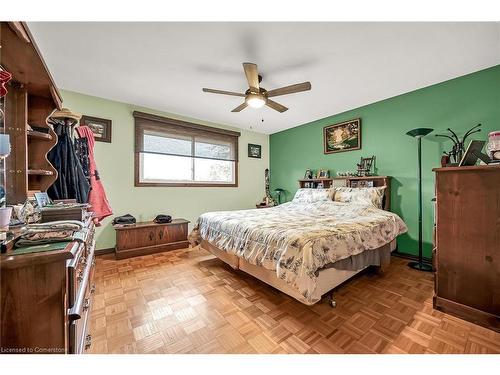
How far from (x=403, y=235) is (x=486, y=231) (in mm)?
1641

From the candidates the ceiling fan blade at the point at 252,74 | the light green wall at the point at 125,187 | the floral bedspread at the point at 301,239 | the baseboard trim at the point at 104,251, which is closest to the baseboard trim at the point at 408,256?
the floral bedspread at the point at 301,239

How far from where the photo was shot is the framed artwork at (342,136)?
355 cm

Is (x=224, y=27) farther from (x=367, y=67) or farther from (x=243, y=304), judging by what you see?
(x=243, y=304)

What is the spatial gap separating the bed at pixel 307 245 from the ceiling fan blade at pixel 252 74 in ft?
4.76

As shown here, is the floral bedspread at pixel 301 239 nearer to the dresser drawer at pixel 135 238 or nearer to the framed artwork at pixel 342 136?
the dresser drawer at pixel 135 238

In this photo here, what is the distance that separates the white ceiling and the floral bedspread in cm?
170

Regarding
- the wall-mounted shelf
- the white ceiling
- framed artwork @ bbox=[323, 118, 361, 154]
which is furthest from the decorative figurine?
framed artwork @ bbox=[323, 118, 361, 154]

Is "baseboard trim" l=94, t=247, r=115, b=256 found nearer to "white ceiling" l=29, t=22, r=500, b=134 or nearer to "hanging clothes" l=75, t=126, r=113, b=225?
"hanging clothes" l=75, t=126, r=113, b=225

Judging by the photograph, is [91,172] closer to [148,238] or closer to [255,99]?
[148,238]

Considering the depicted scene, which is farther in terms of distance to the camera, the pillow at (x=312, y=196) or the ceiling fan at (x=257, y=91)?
the pillow at (x=312, y=196)

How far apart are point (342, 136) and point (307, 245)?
2.84 m

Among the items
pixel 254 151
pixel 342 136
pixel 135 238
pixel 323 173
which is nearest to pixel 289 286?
pixel 135 238
